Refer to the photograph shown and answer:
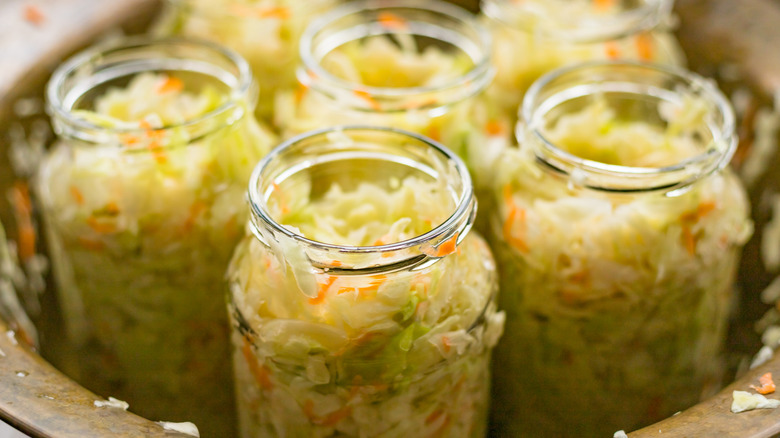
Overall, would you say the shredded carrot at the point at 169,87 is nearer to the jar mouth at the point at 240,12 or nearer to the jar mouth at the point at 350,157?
the jar mouth at the point at 240,12

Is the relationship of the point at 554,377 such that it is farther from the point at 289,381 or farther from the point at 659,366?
the point at 289,381

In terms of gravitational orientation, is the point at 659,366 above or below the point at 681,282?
below

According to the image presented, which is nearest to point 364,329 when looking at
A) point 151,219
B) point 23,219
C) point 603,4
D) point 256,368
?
point 256,368

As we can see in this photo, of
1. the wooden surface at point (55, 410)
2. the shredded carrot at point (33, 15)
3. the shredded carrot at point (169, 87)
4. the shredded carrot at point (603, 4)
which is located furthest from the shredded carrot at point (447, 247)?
the shredded carrot at point (33, 15)

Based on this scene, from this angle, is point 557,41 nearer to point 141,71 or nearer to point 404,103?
point 404,103

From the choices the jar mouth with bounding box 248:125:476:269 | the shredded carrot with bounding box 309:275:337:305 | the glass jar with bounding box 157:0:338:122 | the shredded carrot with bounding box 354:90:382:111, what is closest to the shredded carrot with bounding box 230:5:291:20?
the glass jar with bounding box 157:0:338:122

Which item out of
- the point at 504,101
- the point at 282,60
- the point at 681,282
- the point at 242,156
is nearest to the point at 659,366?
the point at 681,282
